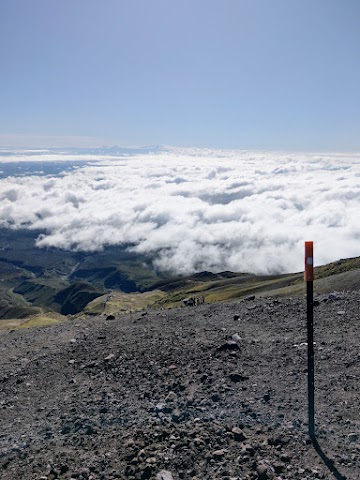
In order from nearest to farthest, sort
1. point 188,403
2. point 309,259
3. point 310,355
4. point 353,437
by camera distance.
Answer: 1. point 309,259
2. point 353,437
3. point 310,355
4. point 188,403

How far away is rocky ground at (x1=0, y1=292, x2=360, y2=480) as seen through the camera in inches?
444

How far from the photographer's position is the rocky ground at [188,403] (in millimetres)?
11266

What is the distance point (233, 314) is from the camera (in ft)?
90.2

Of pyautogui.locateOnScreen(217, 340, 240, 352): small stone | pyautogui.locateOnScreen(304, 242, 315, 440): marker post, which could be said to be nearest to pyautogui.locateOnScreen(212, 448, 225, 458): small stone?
pyautogui.locateOnScreen(304, 242, 315, 440): marker post

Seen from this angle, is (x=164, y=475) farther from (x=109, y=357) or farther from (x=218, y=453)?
Answer: (x=109, y=357)

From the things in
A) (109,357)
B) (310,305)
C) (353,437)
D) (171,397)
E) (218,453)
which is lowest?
(109,357)

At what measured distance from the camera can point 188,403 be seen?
47.8 feet

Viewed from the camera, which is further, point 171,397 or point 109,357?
point 109,357

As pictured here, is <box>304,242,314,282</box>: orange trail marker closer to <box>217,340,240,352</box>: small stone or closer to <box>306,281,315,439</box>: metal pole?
<box>306,281,315,439</box>: metal pole

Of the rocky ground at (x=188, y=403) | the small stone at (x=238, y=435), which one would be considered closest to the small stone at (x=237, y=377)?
the rocky ground at (x=188, y=403)

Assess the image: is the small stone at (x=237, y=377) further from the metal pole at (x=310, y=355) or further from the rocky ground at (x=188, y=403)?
the metal pole at (x=310, y=355)

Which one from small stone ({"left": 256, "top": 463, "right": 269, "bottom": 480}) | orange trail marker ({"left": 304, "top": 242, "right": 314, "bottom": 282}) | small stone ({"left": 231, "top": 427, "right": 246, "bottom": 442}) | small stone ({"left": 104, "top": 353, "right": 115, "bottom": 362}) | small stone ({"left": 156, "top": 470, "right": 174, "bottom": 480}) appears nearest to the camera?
small stone ({"left": 256, "top": 463, "right": 269, "bottom": 480})

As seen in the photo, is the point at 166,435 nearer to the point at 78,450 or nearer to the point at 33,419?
the point at 78,450

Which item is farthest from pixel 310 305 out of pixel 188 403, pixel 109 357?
pixel 109 357
